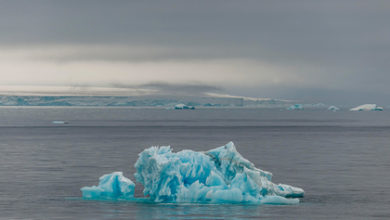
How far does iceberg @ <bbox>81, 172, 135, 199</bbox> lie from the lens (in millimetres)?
31906

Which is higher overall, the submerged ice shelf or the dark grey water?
the submerged ice shelf

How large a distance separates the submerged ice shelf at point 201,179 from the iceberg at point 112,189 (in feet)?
0.15

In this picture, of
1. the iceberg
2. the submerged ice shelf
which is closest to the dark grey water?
the iceberg

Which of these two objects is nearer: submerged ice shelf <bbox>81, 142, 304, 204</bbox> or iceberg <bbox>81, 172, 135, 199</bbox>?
submerged ice shelf <bbox>81, 142, 304, 204</bbox>

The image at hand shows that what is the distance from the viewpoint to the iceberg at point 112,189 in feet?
105

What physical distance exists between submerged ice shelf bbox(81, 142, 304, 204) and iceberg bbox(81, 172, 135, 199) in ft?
0.15

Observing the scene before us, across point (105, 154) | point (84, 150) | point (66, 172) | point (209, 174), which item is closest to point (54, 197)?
point (209, 174)

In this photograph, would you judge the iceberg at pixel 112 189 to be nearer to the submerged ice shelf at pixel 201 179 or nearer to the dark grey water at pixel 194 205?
the submerged ice shelf at pixel 201 179

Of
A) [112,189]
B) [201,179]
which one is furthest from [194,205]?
[112,189]

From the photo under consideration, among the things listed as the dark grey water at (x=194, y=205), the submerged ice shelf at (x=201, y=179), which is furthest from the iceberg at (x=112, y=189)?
the dark grey water at (x=194, y=205)

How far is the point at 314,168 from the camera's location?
1935 inches

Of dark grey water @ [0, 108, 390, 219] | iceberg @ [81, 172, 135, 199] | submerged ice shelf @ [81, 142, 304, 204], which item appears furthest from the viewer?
iceberg @ [81, 172, 135, 199]

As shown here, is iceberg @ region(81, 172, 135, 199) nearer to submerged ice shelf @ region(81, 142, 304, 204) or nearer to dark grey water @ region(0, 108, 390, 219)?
→ submerged ice shelf @ region(81, 142, 304, 204)

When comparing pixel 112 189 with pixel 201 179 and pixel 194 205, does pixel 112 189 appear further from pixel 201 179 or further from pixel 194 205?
pixel 194 205
